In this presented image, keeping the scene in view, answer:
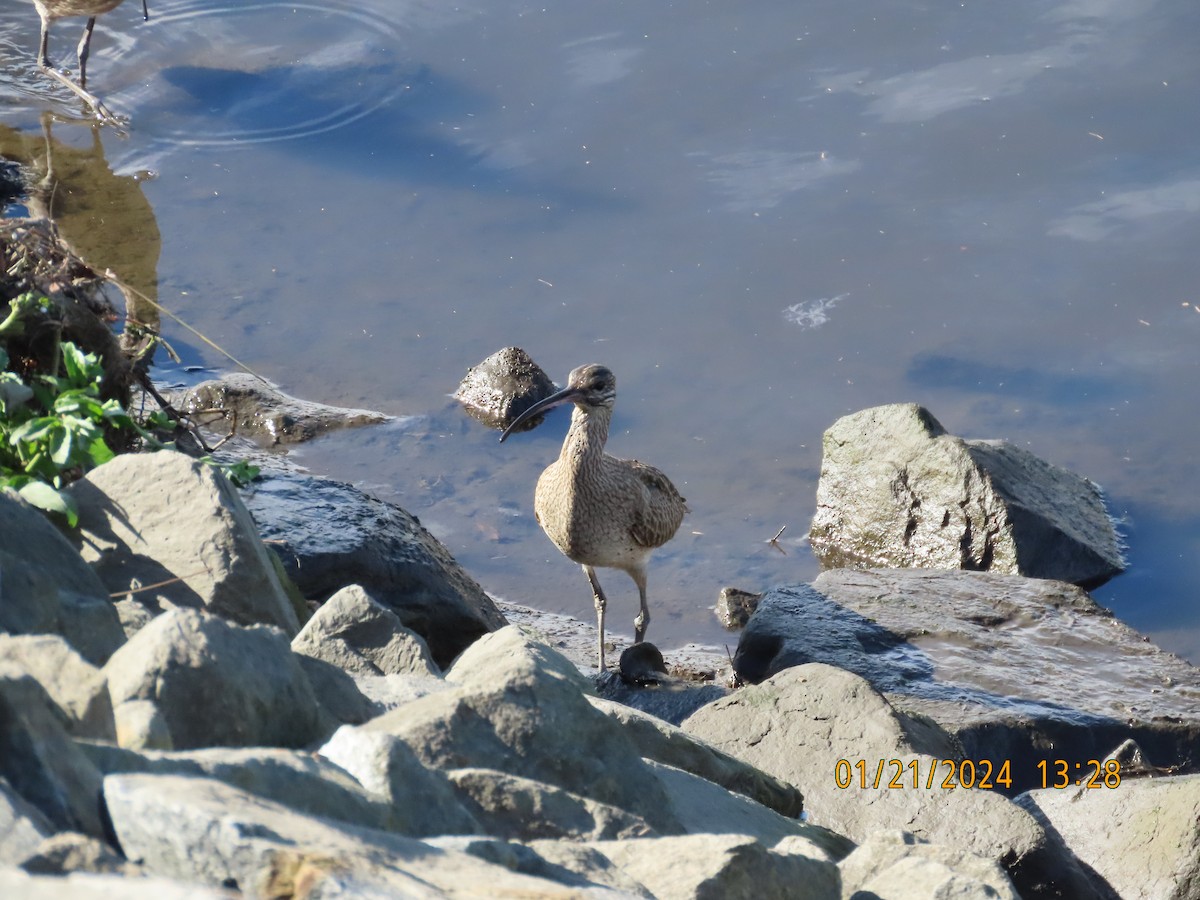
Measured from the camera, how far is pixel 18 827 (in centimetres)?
257

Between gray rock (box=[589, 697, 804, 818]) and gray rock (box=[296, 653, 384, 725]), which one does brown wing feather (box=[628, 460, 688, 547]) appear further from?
gray rock (box=[296, 653, 384, 725])

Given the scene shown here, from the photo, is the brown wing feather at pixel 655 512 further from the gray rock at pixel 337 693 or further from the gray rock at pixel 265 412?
the gray rock at pixel 337 693

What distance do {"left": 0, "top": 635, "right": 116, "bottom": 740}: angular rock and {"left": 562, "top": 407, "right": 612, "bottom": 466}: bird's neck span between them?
514 centimetres

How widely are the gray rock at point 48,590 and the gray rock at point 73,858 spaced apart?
1.47m

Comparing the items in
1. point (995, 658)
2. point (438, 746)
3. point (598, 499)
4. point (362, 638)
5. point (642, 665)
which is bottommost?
point (995, 658)

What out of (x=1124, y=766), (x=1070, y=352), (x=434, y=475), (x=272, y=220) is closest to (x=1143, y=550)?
(x=1070, y=352)

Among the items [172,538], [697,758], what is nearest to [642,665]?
[697,758]

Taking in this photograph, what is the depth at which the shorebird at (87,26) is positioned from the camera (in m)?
14.3

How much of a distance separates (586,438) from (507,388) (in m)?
2.25

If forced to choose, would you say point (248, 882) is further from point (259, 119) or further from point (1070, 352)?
point (259, 119)

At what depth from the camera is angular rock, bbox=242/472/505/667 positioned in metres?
7.12

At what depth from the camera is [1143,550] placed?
9.73 meters

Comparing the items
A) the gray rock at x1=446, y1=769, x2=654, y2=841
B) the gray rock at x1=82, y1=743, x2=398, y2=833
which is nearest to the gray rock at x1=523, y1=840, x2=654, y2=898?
the gray rock at x1=446, y1=769, x2=654, y2=841

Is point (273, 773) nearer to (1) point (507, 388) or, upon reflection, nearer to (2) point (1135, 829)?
(2) point (1135, 829)
